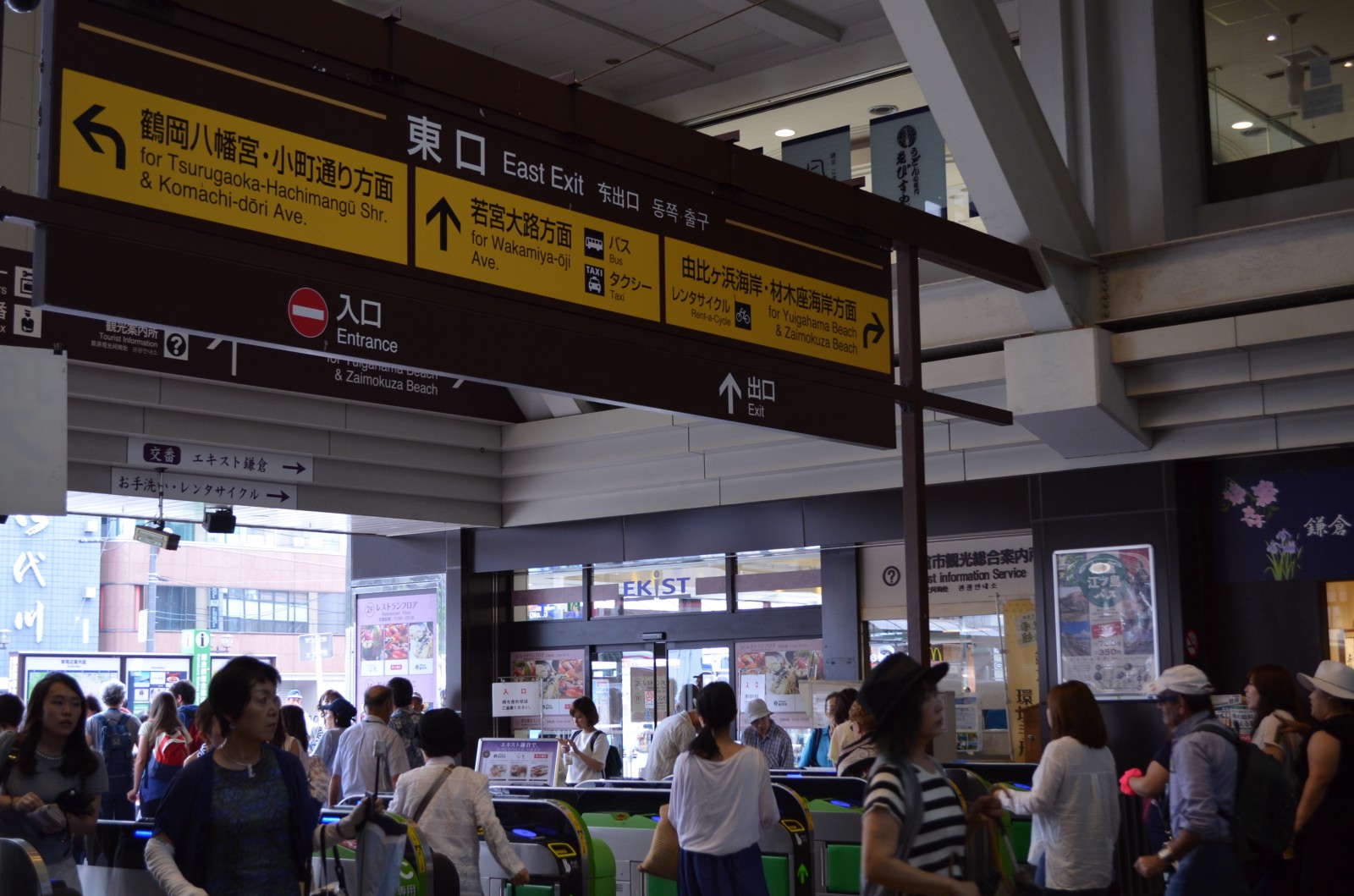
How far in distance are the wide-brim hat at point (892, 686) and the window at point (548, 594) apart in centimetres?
1137

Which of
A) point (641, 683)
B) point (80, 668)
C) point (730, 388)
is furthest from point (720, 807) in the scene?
point (80, 668)

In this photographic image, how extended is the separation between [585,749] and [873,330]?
4694 mm

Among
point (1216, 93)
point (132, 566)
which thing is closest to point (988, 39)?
point (1216, 93)

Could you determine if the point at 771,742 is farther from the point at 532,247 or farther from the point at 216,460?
the point at 532,247

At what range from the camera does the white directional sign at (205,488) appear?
1169 cm

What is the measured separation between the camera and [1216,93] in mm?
10203

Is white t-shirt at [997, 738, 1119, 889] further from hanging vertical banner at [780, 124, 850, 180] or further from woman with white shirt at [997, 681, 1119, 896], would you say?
hanging vertical banner at [780, 124, 850, 180]

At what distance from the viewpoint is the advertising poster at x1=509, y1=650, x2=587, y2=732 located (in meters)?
14.5

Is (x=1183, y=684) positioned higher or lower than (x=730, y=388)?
lower

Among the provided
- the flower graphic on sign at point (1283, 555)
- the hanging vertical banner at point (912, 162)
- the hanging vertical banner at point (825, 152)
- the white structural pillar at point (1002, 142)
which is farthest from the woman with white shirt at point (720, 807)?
the hanging vertical banner at point (825, 152)

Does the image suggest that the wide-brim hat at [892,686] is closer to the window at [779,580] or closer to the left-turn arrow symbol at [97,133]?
the left-turn arrow symbol at [97,133]

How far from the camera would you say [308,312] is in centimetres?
462

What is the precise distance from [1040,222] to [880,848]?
590 centimetres

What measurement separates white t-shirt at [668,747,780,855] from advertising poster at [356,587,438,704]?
1036cm
